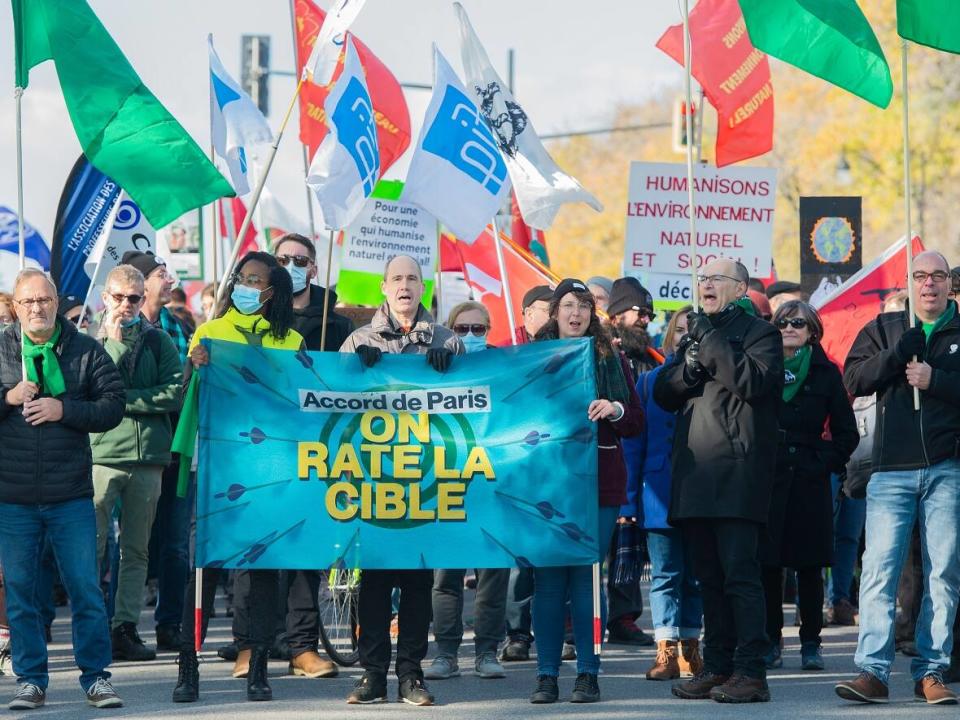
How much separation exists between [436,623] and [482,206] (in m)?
2.71

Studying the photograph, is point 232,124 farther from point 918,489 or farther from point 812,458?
point 918,489

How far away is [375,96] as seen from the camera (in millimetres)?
12867

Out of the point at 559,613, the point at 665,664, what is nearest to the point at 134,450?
the point at 559,613

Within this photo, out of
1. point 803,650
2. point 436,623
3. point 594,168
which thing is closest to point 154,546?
point 436,623

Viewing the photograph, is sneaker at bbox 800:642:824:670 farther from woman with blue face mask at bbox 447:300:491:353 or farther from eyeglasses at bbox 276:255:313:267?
eyeglasses at bbox 276:255:313:267

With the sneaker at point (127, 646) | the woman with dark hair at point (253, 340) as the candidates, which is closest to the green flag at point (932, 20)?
the woman with dark hair at point (253, 340)

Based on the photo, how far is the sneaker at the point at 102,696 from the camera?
834 cm

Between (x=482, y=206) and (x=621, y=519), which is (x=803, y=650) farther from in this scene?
(x=482, y=206)

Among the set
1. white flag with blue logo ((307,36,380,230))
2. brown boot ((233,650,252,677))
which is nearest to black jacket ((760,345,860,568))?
white flag with blue logo ((307,36,380,230))

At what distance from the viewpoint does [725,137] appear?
13.6m

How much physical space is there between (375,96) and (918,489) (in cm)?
593

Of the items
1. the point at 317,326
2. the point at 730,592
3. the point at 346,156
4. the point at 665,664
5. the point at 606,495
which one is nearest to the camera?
the point at 730,592

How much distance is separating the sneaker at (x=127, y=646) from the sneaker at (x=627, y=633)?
2994 millimetres

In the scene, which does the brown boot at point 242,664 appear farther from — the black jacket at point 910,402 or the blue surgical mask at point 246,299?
the black jacket at point 910,402
